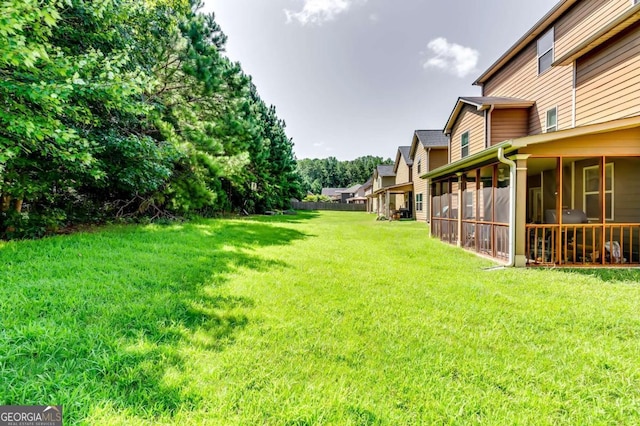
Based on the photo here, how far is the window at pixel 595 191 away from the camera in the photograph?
701cm

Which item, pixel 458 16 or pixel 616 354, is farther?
pixel 458 16

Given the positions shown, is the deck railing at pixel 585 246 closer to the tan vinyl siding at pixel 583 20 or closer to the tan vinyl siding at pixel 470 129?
the tan vinyl siding at pixel 470 129

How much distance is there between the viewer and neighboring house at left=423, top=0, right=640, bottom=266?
19.1 feet

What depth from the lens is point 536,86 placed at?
1013 cm

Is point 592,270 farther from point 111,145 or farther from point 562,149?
point 111,145

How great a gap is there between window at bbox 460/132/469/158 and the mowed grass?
8421 millimetres

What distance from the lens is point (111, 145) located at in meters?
7.02

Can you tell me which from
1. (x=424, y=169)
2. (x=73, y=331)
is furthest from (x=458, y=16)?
(x=73, y=331)

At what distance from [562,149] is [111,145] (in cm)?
1011

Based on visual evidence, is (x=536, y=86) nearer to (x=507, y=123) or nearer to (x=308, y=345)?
(x=507, y=123)

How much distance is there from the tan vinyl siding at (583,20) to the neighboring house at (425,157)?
8404 mm

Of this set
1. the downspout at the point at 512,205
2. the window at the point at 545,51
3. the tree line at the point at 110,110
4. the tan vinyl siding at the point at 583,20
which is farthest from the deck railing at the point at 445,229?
the tree line at the point at 110,110

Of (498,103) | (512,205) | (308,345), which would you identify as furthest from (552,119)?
(308,345)

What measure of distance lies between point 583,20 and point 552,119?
2765mm
